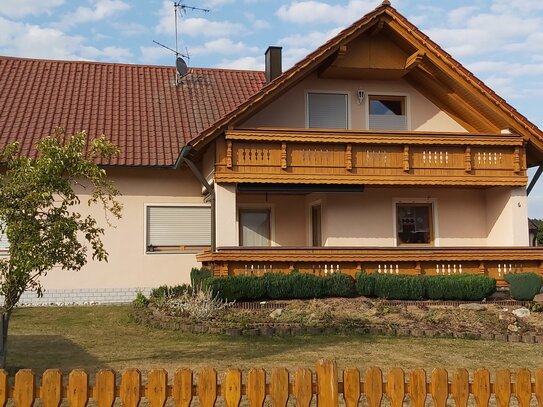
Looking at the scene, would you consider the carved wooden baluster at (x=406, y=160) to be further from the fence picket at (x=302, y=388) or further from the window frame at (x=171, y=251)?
the fence picket at (x=302, y=388)

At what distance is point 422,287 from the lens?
1518 cm

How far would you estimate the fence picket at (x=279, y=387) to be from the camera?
5070 mm

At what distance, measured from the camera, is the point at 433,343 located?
10977 millimetres

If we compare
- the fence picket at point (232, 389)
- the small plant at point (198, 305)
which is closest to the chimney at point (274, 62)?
Result: the small plant at point (198, 305)

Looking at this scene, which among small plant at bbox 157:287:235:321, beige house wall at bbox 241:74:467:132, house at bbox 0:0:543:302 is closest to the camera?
small plant at bbox 157:287:235:321

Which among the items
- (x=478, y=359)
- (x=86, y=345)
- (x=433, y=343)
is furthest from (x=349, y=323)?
(x=86, y=345)

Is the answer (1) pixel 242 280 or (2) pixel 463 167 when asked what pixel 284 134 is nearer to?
(1) pixel 242 280

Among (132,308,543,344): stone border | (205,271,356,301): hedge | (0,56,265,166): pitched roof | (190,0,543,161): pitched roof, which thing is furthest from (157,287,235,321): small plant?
(0,56,265,166): pitched roof

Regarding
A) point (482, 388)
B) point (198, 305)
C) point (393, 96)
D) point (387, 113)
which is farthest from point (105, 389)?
point (393, 96)

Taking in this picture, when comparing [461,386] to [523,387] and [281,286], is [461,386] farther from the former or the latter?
[281,286]

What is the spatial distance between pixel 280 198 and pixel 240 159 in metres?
3.56

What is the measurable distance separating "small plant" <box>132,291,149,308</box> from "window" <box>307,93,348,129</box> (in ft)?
22.4

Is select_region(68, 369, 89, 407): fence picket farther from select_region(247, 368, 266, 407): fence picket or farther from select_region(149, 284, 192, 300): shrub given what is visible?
select_region(149, 284, 192, 300): shrub

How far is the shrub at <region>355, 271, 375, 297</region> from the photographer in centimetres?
1517
